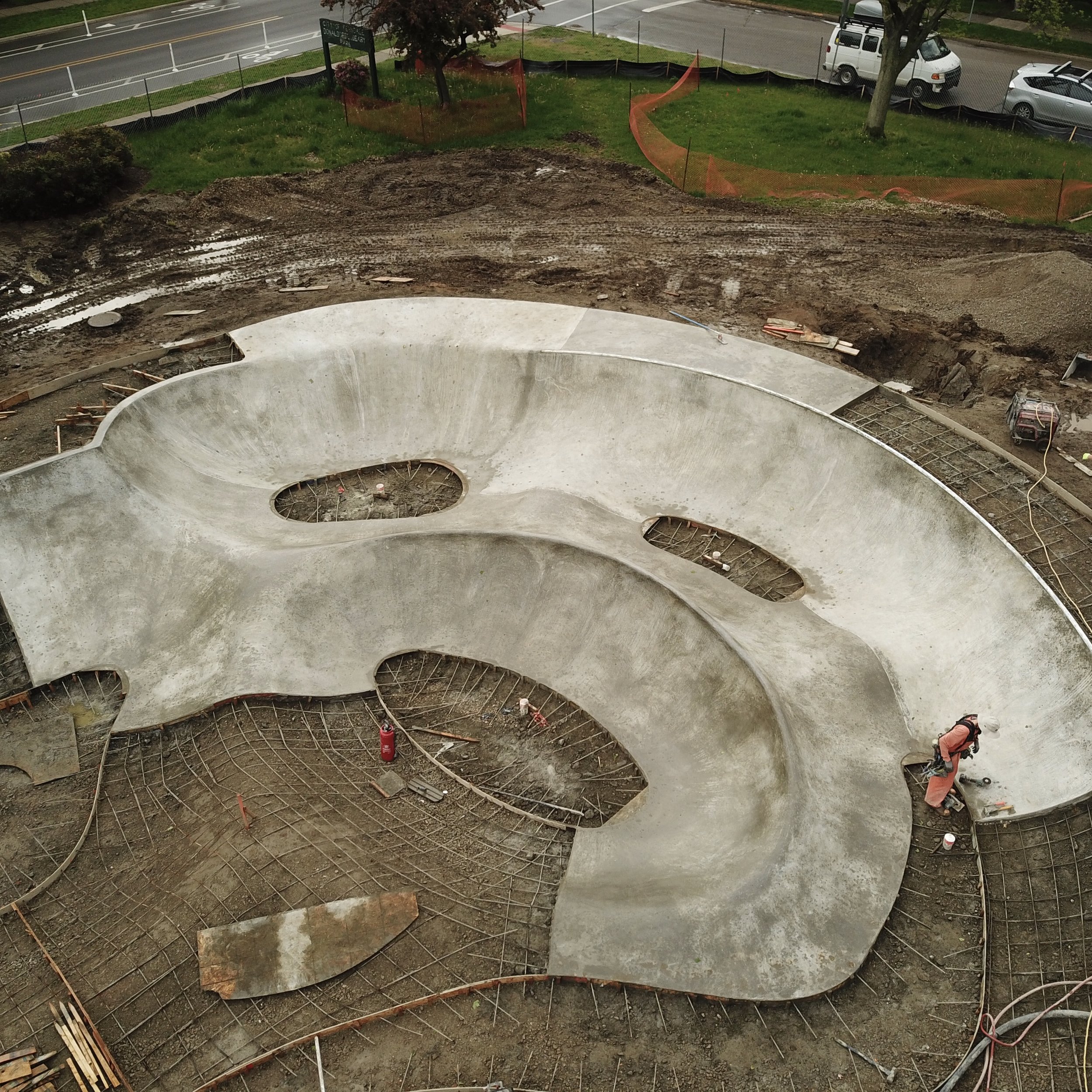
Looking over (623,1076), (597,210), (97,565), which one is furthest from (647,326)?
(623,1076)

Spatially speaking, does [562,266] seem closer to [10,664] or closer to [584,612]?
[584,612]

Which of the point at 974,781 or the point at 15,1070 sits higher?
the point at 974,781

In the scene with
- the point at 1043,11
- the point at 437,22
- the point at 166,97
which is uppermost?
the point at 1043,11

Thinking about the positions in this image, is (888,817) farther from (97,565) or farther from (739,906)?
(97,565)

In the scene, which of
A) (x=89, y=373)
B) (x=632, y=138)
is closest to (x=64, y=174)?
(x=89, y=373)

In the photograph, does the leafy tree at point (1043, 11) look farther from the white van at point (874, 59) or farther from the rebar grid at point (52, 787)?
the rebar grid at point (52, 787)
